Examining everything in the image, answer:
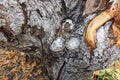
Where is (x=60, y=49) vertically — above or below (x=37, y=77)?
above

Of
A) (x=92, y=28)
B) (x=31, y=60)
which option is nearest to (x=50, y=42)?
(x=92, y=28)

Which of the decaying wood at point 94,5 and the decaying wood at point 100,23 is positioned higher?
the decaying wood at point 94,5

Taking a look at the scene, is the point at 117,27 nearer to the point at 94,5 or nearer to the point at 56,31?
the point at 94,5

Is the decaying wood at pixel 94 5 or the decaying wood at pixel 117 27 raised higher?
the decaying wood at pixel 94 5

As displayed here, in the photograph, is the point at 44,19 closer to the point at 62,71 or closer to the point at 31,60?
the point at 62,71

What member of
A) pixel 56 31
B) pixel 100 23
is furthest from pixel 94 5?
pixel 56 31

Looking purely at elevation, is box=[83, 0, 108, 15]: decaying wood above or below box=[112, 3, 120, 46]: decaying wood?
above

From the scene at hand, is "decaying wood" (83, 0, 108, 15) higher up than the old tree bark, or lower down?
higher up

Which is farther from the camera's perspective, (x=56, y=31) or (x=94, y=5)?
(x=56, y=31)
